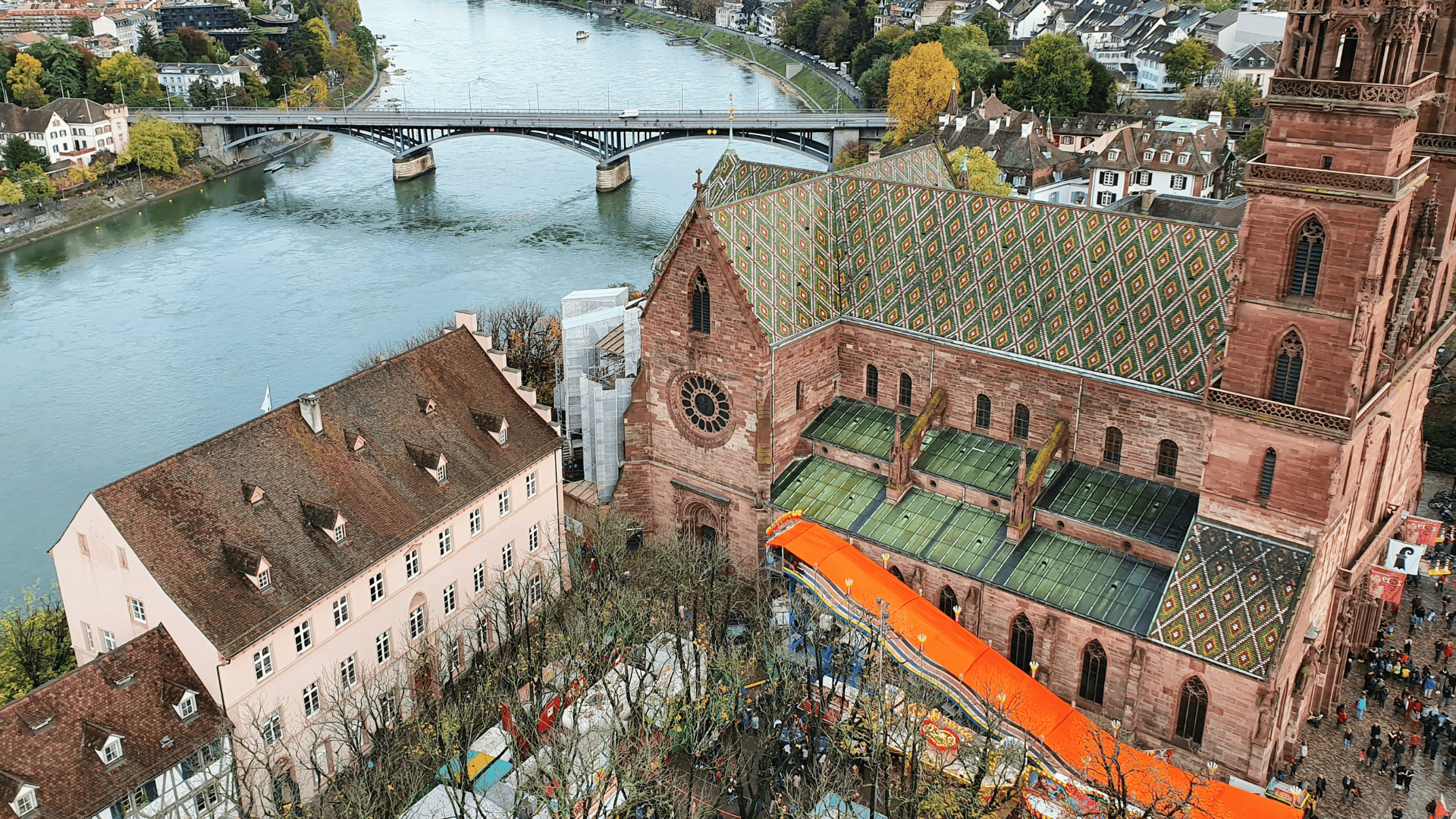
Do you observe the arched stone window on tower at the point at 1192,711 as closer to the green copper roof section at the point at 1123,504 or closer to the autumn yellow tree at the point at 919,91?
the green copper roof section at the point at 1123,504

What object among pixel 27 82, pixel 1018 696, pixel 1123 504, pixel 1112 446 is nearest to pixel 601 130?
pixel 27 82

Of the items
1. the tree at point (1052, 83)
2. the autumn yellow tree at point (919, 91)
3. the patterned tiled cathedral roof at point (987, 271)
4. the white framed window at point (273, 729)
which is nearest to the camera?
the white framed window at point (273, 729)

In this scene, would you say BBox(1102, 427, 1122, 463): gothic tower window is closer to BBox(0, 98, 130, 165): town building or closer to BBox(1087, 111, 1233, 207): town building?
BBox(1087, 111, 1233, 207): town building

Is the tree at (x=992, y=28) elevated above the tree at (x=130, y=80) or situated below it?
above

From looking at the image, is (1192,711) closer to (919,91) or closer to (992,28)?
(919,91)

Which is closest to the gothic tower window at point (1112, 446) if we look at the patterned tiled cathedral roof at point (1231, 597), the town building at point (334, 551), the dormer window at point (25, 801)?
the patterned tiled cathedral roof at point (1231, 597)

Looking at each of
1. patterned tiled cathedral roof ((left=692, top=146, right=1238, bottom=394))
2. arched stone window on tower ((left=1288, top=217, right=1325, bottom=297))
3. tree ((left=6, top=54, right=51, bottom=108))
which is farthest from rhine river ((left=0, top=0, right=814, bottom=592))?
arched stone window on tower ((left=1288, top=217, right=1325, bottom=297))
